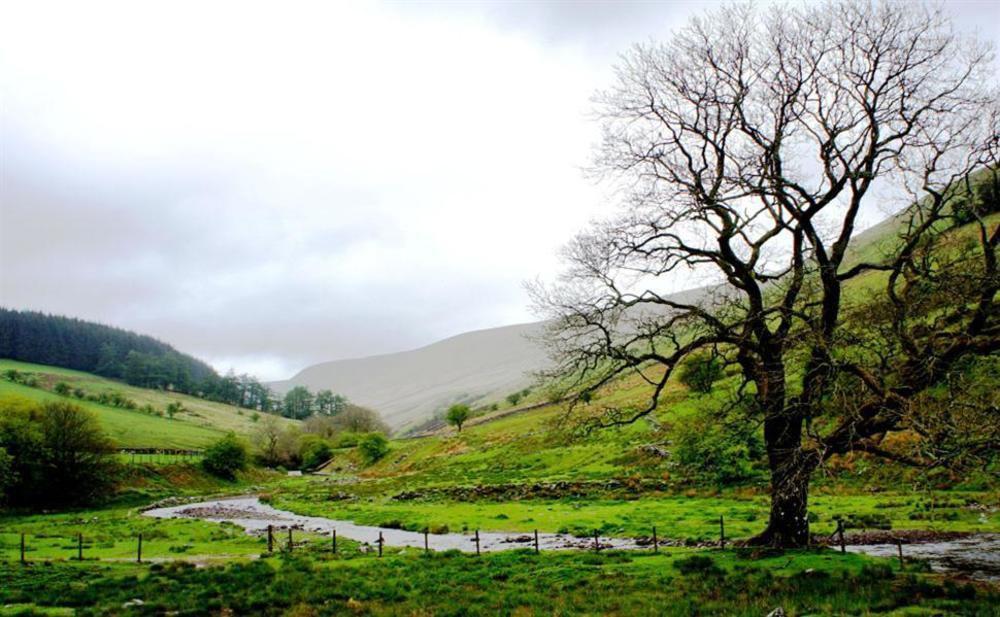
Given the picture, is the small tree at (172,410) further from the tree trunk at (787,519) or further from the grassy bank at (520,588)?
the tree trunk at (787,519)

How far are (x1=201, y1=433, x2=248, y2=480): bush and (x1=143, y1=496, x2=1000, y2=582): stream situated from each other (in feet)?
131

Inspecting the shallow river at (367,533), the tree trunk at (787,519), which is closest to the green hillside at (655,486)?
the tree trunk at (787,519)

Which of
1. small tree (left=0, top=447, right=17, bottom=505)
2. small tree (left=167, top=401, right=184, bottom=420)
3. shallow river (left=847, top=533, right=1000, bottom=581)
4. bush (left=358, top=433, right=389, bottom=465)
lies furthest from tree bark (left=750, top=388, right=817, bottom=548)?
small tree (left=167, top=401, right=184, bottom=420)

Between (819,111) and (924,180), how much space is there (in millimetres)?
3723

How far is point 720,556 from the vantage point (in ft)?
70.9

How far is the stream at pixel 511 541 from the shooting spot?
64.6 feet

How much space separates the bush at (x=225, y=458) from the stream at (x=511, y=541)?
3996cm

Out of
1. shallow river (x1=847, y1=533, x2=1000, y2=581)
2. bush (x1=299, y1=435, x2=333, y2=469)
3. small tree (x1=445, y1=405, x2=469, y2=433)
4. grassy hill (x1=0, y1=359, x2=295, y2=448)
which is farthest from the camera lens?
bush (x1=299, y1=435, x2=333, y2=469)

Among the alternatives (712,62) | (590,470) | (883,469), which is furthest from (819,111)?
(590,470)

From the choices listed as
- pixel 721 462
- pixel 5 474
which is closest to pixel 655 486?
pixel 721 462

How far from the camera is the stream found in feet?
64.6

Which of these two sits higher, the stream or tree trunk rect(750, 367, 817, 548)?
tree trunk rect(750, 367, 817, 548)

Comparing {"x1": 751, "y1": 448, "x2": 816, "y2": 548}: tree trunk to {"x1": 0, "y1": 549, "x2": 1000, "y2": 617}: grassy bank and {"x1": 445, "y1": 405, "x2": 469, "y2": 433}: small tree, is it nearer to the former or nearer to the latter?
{"x1": 0, "y1": 549, "x2": 1000, "y2": 617}: grassy bank

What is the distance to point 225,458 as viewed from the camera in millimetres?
110875
